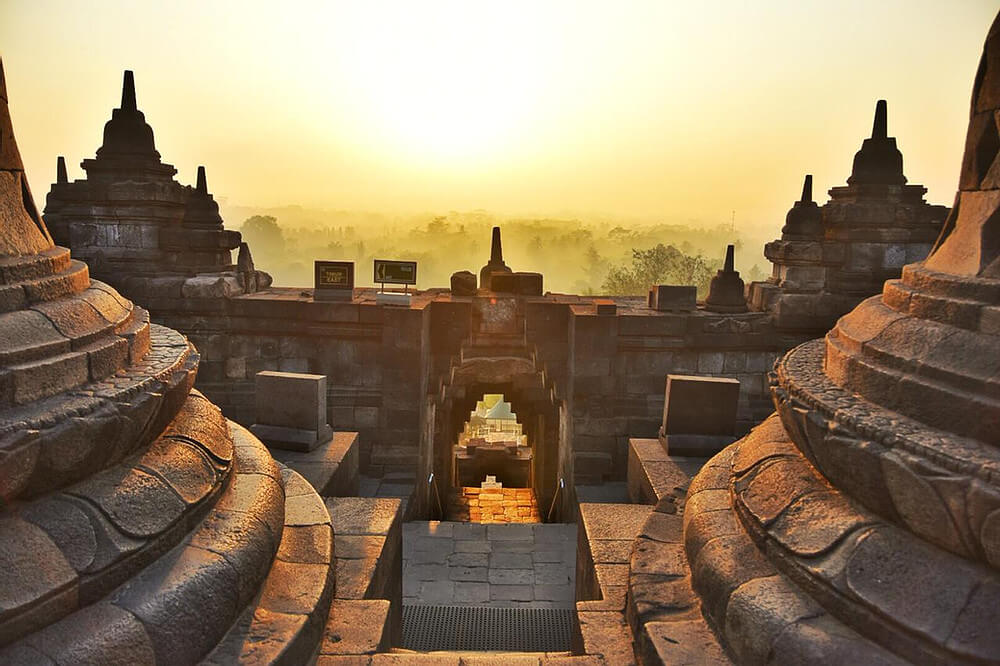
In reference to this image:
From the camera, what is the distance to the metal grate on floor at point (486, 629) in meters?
5.12

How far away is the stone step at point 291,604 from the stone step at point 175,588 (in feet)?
0.28

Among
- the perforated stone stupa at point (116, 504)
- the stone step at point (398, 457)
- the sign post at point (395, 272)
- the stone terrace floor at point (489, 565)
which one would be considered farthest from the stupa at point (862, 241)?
the perforated stone stupa at point (116, 504)

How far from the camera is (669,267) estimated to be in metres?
36.9

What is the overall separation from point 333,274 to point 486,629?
5.66m

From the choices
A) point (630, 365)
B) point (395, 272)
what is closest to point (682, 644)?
point (630, 365)

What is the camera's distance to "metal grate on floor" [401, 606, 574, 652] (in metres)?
5.12

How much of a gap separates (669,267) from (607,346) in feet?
97.6

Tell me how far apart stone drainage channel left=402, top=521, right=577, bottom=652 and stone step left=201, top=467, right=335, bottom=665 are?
6.08 ft

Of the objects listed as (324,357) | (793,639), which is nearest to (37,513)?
(793,639)

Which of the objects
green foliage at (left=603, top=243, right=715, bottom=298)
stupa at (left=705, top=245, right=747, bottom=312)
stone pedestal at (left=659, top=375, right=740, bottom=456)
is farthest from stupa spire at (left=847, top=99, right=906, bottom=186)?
green foliage at (left=603, top=243, right=715, bottom=298)

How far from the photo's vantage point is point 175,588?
8.89 ft

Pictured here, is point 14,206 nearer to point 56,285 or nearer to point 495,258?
point 56,285

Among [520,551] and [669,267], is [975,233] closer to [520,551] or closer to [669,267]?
[520,551]

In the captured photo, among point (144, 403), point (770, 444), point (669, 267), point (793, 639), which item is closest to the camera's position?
point (793, 639)
